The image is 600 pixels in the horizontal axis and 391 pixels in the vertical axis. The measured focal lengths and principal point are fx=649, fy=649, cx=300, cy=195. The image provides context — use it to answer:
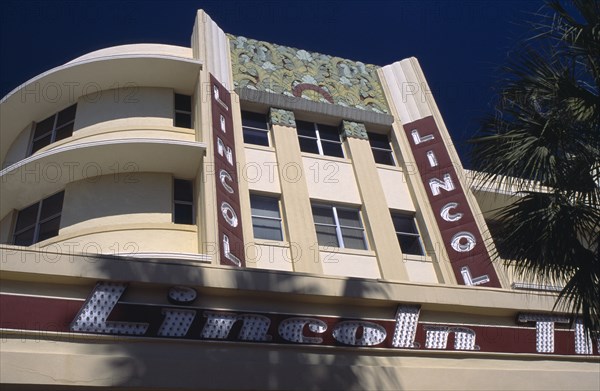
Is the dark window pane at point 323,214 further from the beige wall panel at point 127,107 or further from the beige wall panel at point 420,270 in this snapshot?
the beige wall panel at point 127,107

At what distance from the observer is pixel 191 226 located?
15797 millimetres

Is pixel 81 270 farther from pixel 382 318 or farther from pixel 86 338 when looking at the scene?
pixel 382 318

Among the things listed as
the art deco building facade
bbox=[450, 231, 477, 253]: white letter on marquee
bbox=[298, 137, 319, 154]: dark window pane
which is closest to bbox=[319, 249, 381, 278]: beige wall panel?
the art deco building facade

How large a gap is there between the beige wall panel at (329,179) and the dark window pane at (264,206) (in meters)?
0.79

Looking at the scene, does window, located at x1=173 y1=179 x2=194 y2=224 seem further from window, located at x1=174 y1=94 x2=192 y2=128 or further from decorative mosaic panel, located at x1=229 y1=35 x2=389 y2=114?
decorative mosaic panel, located at x1=229 y1=35 x2=389 y2=114

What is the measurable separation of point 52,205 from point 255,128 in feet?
19.9


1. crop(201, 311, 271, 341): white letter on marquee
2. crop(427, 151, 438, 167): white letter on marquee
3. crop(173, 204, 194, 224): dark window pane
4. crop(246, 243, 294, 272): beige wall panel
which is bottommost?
crop(201, 311, 271, 341): white letter on marquee

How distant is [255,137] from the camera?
62.4 ft

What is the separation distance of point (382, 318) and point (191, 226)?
5.83 m

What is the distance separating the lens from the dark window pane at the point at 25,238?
1680 cm

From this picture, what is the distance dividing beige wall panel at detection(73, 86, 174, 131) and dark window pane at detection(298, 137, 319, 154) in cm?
393

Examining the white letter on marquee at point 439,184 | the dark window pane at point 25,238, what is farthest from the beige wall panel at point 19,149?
the white letter on marquee at point 439,184

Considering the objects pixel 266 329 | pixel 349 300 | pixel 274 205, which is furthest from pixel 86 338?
pixel 274 205

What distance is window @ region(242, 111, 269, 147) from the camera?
18.9 metres
